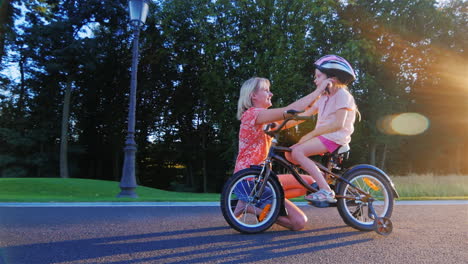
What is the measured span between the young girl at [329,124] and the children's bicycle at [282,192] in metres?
0.11

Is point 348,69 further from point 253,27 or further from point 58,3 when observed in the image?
point 58,3

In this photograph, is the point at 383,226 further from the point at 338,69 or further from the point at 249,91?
the point at 249,91

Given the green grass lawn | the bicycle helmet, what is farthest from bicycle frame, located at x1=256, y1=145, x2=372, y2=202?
the green grass lawn

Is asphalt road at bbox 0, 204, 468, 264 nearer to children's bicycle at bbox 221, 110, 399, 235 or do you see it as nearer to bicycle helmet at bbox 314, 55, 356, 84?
A: children's bicycle at bbox 221, 110, 399, 235

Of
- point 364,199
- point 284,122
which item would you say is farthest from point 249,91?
point 364,199

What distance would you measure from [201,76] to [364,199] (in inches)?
731

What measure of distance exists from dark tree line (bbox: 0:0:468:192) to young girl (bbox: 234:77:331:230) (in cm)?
1340

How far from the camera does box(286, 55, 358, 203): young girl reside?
11.0 ft

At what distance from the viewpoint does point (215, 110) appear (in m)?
21.4

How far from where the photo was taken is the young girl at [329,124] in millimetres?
3346

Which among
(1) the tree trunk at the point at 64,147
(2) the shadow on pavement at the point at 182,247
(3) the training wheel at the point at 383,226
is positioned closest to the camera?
(2) the shadow on pavement at the point at 182,247

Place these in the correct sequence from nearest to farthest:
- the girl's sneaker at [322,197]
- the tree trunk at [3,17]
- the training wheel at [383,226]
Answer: the training wheel at [383,226] → the girl's sneaker at [322,197] → the tree trunk at [3,17]

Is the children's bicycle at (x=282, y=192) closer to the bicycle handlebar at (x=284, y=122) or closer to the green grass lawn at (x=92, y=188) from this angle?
the bicycle handlebar at (x=284, y=122)

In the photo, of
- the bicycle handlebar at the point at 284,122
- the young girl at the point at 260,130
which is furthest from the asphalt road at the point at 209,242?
the bicycle handlebar at the point at 284,122
